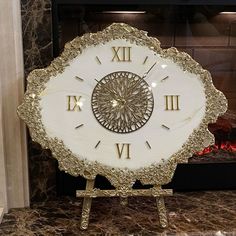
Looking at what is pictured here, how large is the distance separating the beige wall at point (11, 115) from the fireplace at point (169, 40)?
0.17 feet

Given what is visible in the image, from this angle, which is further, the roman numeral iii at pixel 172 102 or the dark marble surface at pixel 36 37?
the dark marble surface at pixel 36 37

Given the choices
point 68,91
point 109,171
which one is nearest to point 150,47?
point 68,91

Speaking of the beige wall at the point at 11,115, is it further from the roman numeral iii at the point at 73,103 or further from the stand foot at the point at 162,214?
the stand foot at the point at 162,214

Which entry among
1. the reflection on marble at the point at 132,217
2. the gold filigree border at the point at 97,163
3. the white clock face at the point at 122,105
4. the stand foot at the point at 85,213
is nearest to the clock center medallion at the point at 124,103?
the white clock face at the point at 122,105

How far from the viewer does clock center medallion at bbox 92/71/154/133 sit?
4.57ft

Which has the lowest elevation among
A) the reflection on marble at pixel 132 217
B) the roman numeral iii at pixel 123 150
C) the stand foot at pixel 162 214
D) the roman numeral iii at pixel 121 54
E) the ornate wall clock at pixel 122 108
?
the reflection on marble at pixel 132 217

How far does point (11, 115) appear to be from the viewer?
60.0 inches

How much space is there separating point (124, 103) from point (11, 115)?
1.54 feet

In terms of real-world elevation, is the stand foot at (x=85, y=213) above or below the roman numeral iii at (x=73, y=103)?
below

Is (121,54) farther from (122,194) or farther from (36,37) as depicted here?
(122,194)

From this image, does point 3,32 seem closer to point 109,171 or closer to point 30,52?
point 30,52

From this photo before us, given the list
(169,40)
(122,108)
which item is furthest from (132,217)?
(169,40)

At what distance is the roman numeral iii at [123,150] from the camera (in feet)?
4.61

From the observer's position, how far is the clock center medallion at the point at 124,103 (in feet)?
4.57
